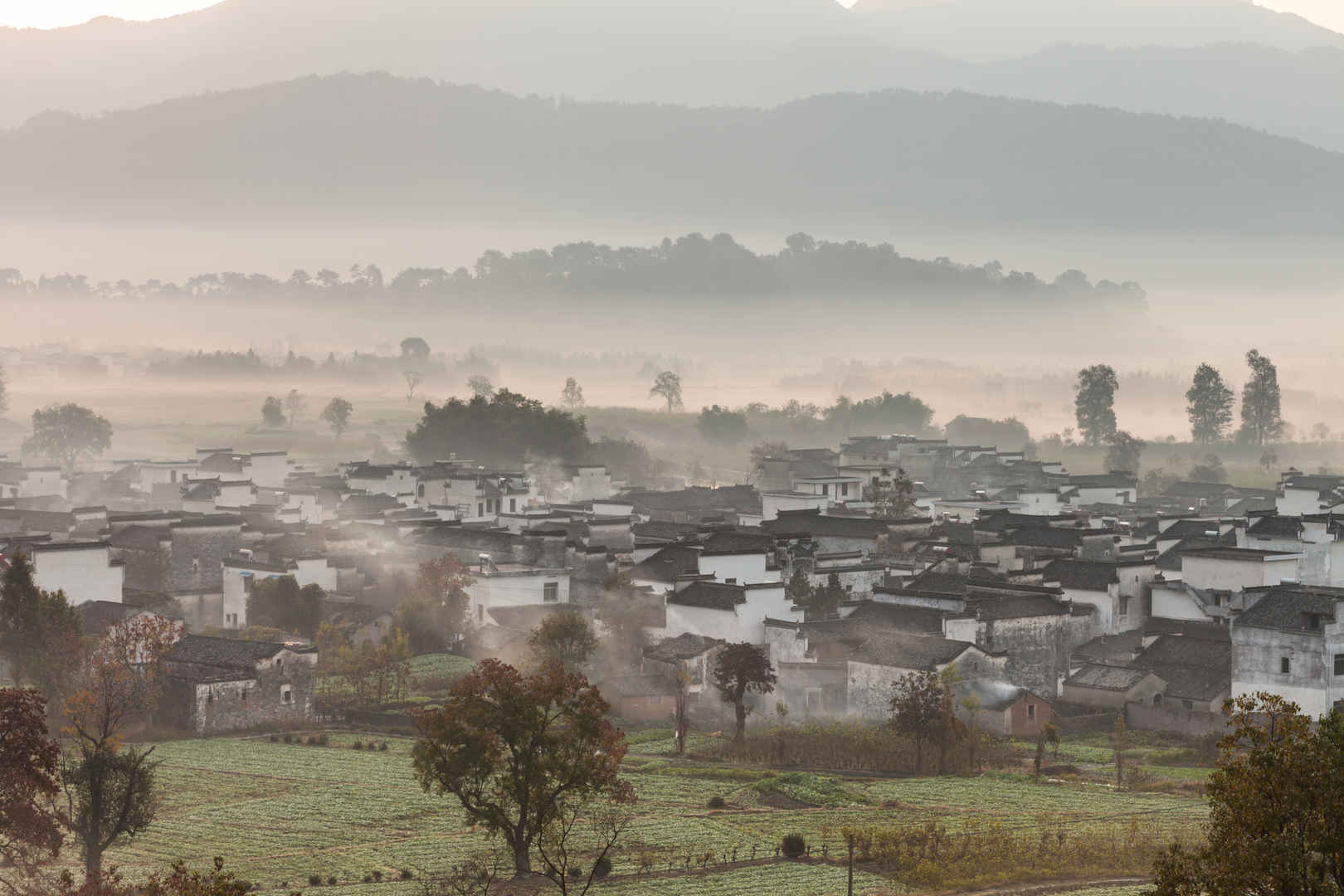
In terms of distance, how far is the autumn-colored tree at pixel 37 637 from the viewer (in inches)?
1984

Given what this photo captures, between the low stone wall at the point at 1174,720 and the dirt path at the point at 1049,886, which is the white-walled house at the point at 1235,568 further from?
the dirt path at the point at 1049,886

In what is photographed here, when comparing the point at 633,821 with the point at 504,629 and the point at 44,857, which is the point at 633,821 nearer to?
the point at 44,857

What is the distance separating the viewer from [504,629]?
62.8 meters

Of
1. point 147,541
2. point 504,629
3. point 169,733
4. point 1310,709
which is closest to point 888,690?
point 1310,709

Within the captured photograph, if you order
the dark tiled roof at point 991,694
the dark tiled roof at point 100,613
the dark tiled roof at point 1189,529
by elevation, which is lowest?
the dark tiled roof at point 991,694

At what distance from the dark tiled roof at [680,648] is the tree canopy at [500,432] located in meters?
65.4

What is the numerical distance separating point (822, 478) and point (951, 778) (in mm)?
51873

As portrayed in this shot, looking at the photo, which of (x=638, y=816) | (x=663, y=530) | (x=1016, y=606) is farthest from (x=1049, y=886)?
(x=663, y=530)

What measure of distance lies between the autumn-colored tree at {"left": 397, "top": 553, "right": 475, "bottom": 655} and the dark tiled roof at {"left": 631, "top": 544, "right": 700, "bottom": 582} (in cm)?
664

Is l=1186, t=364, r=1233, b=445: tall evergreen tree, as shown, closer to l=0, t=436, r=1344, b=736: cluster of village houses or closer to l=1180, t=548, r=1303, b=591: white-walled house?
l=0, t=436, r=1344, b=736: cluster of village houses

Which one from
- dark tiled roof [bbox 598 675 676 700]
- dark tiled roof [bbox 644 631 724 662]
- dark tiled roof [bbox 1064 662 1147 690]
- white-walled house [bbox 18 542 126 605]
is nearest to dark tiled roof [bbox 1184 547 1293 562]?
dark tiled roof [bbox 1064 662 1147 690]

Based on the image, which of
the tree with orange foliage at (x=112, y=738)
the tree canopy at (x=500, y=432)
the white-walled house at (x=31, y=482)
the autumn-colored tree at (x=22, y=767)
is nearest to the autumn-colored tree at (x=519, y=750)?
the tree with orange foliage at (x=112, y=738)

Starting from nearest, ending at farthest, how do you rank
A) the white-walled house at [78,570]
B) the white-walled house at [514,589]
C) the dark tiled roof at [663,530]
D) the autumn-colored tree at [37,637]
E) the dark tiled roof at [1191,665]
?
1. the autumn-colored tree at [37,637]
2. the dark tiled roof at [1191,665]
3. the white-walled house at [78,570]
4. the white-walled house at [514,589]
5. the dark tiled roof at [663,530]

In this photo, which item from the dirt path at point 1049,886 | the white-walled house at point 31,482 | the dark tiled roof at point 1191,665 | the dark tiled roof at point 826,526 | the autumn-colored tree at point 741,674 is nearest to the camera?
the dirt path at point 1049,886
